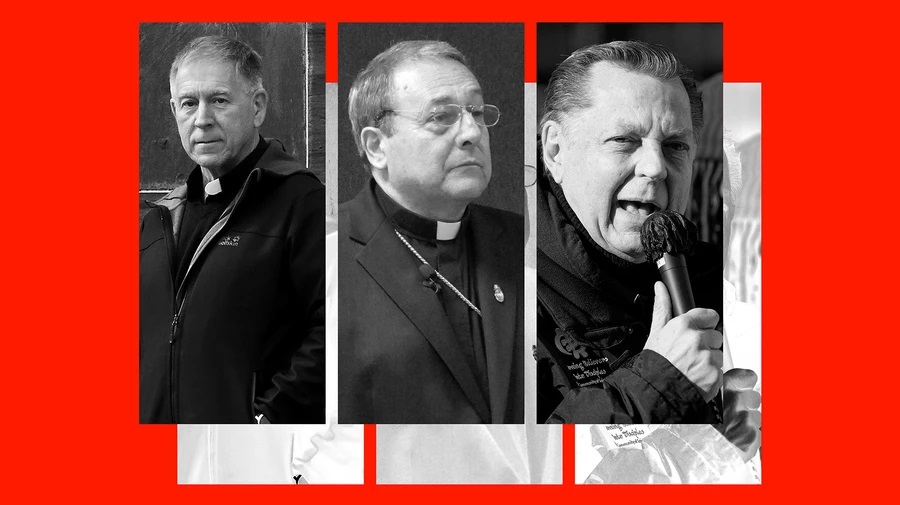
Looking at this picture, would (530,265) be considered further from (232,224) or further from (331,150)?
(232,224)

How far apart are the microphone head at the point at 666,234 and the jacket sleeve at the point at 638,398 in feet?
1.95

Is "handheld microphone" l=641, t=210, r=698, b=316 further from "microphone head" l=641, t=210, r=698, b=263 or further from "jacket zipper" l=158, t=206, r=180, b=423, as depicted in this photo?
"jacket zipper" l=158, t=206, r=180, b=423

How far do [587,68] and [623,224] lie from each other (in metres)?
0.92

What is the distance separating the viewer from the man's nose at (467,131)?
288 inches

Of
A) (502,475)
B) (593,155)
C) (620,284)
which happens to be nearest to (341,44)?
(593,155)

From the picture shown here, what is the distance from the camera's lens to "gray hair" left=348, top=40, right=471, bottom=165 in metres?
7.38

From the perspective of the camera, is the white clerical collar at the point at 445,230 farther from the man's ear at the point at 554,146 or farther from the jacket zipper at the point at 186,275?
the jacket zipper at the point at 186,275

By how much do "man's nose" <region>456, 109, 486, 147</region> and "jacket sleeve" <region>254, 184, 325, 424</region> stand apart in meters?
0.86

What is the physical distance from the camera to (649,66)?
746 cm

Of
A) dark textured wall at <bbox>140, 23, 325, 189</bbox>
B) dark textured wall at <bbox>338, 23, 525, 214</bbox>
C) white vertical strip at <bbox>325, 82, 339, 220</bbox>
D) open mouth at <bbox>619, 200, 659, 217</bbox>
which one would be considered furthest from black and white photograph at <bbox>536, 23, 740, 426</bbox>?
dark textured wall at <bbox>140, 23, 325, 189</bbox>

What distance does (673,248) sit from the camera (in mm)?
7477

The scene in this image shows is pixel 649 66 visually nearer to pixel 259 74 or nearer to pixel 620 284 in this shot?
pixel 620 284

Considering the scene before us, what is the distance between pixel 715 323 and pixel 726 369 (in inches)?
12.8

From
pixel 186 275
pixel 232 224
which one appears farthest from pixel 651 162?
pixel 186 275
